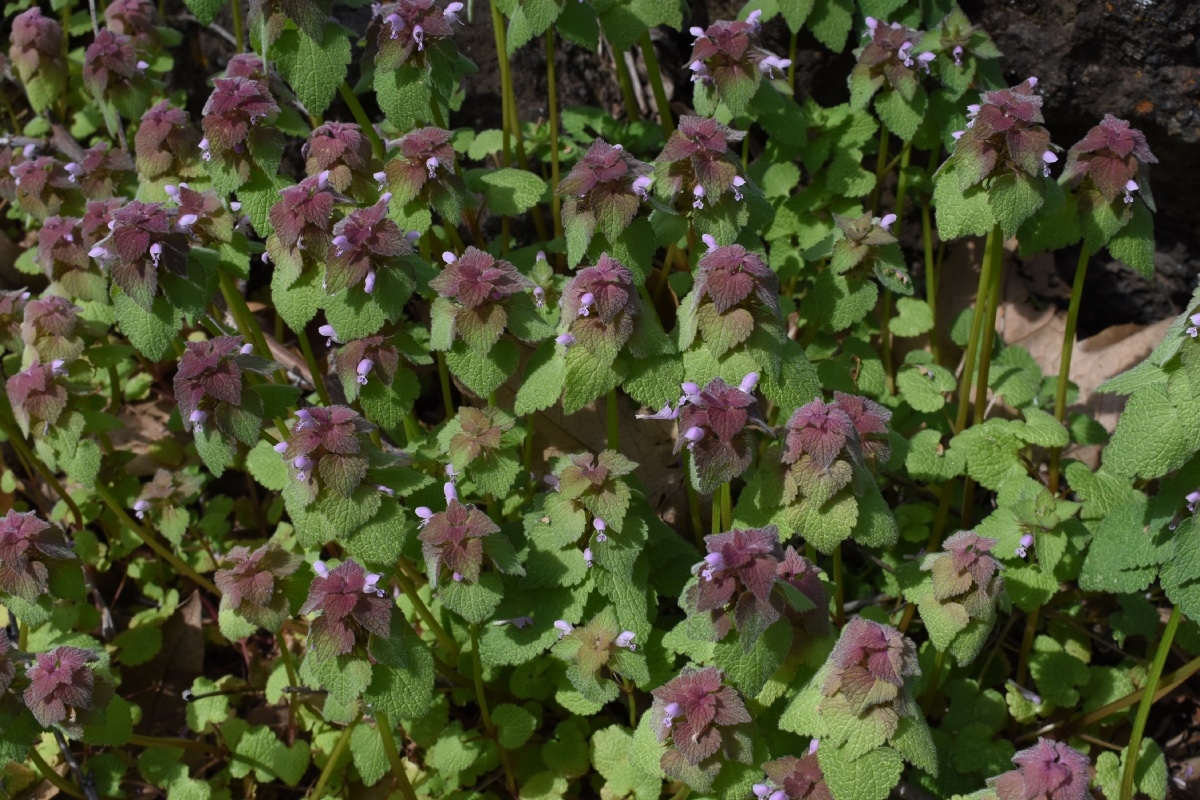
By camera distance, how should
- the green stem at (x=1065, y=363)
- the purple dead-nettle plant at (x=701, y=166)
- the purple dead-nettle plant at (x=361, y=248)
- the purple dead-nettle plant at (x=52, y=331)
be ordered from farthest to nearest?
the purple dead-nettle plant at (x=52, y=331) → the green stem at (x=1065, y=363) → the purple dead-nettle plant at (x=701, y=166) → the purple dead-nettle plant at (x=361, y=248)

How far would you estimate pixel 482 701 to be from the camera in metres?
3.20

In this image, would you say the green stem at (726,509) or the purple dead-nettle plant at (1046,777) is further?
the green stem at (726,509)

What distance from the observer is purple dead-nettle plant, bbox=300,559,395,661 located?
2.64 m

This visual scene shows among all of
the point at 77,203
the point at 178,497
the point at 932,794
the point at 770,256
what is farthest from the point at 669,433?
the point at 77,203

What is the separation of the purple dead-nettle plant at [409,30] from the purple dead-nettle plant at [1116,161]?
5.93 ft

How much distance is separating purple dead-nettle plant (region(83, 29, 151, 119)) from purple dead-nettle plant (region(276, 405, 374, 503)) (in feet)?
6.14

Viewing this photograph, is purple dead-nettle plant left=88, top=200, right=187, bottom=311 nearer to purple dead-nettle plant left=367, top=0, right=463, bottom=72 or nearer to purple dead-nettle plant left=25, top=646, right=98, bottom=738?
purple dead-nettle plant left=367, top=0, right=463, bottom=72

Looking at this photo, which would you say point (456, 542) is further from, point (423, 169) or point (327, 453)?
point (423, 169)

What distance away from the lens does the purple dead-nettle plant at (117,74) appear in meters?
3.79

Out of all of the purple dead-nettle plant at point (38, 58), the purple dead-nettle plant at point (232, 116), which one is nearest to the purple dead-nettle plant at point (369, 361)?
the purple dead-nettle plant at point (232, 116)

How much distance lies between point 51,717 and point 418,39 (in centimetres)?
208

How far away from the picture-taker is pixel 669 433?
3.79 m

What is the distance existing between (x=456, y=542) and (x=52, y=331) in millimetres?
1719

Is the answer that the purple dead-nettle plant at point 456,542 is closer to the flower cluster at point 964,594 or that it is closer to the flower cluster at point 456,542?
the flower cluster at point 456,542
